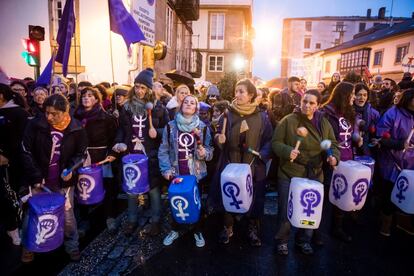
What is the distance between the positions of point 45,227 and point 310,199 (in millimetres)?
2941

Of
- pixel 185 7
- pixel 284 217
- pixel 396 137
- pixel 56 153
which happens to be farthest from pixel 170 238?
pixel 185 7

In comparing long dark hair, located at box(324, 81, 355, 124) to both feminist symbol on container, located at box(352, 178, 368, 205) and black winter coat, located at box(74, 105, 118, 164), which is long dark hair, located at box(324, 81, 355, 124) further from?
black winter coat, located at box(74, 105, 118, 164)

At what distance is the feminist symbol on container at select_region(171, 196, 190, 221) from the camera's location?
3422mm

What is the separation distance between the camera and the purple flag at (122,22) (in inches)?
203

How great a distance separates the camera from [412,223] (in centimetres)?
460

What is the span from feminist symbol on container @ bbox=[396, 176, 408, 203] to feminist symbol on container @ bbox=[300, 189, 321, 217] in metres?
1.40

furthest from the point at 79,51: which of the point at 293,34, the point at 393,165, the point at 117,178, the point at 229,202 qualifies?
the point at 293,34

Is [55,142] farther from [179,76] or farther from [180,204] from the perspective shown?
[179,76]

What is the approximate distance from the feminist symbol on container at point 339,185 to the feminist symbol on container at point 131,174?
2644 millimetres

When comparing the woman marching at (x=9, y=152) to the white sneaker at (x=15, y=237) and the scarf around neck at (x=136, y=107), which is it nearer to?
the white sneaker at (x=15, y=237)

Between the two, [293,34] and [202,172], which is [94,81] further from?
[293,34]

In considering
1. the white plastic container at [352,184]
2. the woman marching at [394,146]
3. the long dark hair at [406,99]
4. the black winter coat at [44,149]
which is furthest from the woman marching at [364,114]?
the black winter coat at [44,149]

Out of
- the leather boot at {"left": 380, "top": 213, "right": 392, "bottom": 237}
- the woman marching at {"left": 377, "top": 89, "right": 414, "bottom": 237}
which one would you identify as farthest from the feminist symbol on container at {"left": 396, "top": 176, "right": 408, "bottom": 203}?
the leather boot at {"left": 380, "top": 213, "right": 392, "bottom": 237}

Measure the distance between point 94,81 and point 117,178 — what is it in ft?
26.3
